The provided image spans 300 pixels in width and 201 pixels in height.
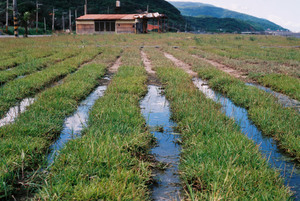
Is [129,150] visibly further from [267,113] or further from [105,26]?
[105,26]

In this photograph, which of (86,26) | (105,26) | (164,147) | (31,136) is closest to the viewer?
(31,136)

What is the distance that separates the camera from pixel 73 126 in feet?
15.4

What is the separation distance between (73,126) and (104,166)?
1886mm

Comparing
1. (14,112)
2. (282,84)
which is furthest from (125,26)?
(14,112)

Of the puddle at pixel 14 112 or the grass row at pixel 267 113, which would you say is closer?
the grass row at pixel 267 113

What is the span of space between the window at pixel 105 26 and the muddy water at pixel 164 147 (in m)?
48.7

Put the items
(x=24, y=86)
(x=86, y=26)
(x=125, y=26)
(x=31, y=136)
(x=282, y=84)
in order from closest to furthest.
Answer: (x=31, y=136), (x=24, y=86), (x=282, y=84), (x=125, y=26), (x=86, y=26)

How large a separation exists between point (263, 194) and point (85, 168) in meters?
1.84

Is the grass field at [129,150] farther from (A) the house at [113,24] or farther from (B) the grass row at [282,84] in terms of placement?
(A) the house at [113,24]

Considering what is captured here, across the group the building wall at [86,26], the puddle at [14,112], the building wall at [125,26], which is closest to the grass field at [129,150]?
the puddle at [14,112]

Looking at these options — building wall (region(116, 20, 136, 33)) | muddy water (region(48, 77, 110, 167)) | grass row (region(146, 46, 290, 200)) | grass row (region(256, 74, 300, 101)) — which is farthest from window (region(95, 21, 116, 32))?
grass row (region(146, 46, 290, 200))

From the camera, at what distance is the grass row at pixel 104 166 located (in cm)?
256

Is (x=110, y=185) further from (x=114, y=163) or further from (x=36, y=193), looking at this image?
(x=36, y=193)

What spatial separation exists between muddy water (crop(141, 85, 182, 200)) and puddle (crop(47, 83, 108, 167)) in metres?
1.19
